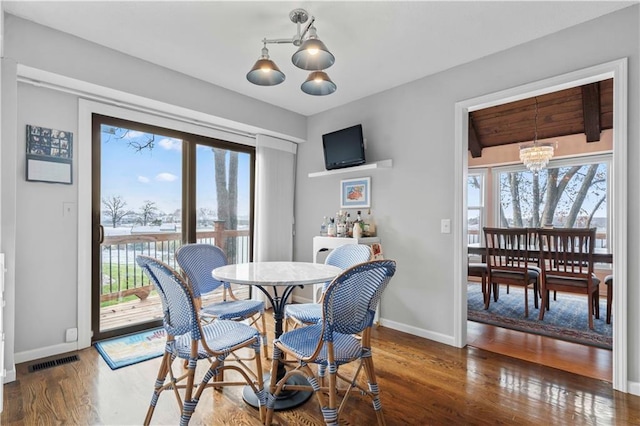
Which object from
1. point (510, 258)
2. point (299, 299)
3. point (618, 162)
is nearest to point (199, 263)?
point (299, 299)

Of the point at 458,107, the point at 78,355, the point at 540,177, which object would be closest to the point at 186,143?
the point at 78,355

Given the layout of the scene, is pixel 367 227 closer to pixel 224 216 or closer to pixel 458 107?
pixel 458 107

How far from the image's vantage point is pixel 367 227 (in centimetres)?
346

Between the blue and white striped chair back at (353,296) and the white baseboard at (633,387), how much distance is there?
188cm

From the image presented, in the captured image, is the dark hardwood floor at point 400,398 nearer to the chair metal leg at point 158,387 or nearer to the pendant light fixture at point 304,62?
the chair metal leg at point 158,387

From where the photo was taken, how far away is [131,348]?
269cm

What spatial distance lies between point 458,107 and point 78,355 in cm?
383

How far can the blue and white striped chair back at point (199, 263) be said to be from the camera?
2437mm

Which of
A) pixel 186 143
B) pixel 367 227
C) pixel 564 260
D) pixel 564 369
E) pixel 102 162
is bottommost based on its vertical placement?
pixel 564 369

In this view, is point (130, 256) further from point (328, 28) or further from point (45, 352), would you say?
point (328, 28)

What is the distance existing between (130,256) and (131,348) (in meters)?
0.90

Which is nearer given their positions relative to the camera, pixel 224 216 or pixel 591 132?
pixel 224 216

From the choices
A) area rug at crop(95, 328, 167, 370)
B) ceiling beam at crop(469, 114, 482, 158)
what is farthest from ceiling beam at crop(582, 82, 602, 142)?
area rug at crop(95, 328, 167, 370)

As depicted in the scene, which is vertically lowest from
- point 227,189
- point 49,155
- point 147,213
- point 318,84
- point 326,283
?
point 326,283
